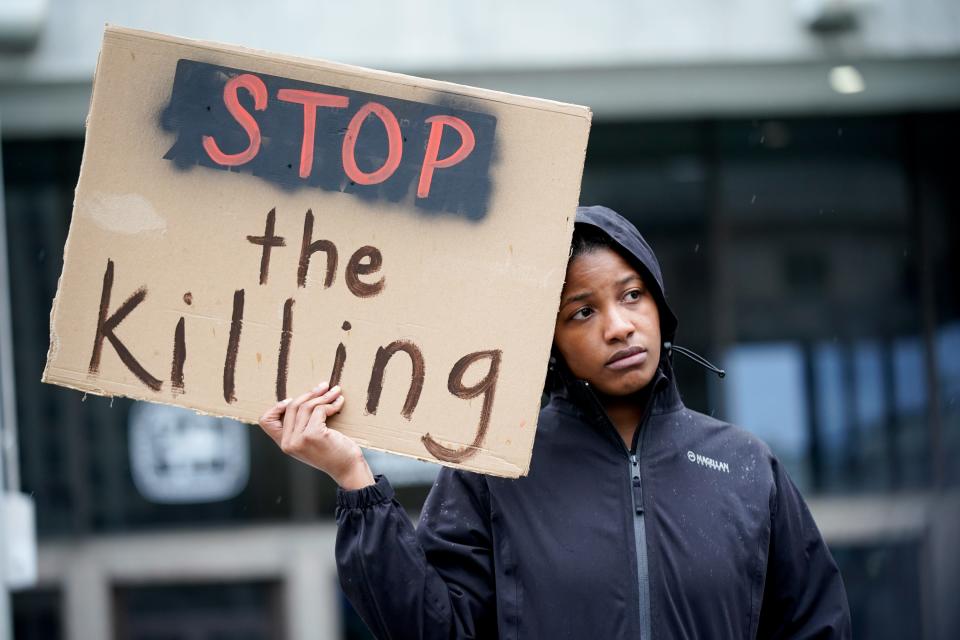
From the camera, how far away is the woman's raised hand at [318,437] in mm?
1980

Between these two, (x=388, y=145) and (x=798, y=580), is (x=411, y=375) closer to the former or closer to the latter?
(x=388, y=145)

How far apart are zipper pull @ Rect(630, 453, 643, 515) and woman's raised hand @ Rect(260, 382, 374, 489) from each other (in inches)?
18.9

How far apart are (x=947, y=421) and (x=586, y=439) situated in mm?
5027

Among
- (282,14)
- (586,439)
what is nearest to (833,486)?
(282,14)

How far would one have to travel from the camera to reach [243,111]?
2158mm

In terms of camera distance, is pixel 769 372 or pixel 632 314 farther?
pixel 769 372

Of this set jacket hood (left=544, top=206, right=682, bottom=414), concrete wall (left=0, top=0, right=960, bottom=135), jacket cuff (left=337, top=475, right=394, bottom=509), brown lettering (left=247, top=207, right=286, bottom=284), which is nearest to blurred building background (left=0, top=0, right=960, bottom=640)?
concrete wall (left=0, top=0, right=960, bottom=135)

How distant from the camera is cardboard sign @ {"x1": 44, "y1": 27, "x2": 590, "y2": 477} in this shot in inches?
81.1

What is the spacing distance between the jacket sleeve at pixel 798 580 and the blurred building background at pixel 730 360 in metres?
3.96

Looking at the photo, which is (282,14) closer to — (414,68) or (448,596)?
(414,68)

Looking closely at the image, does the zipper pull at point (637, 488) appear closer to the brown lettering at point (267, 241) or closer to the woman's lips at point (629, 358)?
the woman's lips at point (629, 358)

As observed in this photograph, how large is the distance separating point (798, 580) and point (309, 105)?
130cm

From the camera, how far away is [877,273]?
6.54m

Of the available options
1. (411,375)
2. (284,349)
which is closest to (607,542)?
(411,375)
